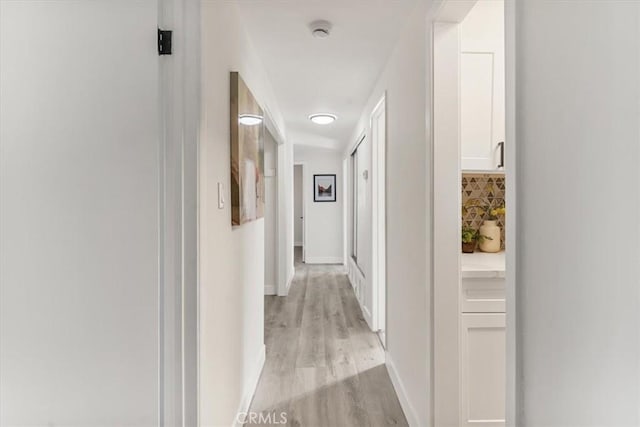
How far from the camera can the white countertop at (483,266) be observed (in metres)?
1.75

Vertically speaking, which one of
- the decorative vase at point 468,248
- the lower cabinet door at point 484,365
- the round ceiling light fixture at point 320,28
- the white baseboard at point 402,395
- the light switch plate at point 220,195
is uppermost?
the round ceiling light fixture at point 320,28

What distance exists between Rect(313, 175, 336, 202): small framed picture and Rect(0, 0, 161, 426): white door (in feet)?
20.7

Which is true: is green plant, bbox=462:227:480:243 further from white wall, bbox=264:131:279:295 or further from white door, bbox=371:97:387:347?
white wall, bbox=264:131:279:295

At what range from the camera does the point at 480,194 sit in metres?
2.43

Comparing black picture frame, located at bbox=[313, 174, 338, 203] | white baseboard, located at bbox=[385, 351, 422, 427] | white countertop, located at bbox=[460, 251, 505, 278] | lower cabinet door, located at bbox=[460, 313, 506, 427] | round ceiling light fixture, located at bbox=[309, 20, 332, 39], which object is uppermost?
round ceiling light fixture, located at bbox=[309, 20, 332, 39]

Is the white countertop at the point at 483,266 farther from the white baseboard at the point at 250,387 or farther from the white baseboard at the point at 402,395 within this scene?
the white baseboard at the point at 250,387

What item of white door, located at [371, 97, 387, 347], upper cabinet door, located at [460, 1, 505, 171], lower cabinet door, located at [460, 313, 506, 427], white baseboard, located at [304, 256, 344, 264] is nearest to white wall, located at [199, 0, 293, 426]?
lower cabinet door, located at [460, 313, 506, 427]

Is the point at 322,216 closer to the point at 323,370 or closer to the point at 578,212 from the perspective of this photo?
the point at 323,370

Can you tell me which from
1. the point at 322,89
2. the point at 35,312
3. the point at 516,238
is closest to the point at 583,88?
the point at 516,238

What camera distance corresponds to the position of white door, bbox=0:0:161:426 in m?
0.75

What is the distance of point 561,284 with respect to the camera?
775 millimetres

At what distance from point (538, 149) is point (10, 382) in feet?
4.10

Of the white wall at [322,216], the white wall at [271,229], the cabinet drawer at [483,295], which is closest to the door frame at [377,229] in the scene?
the cabinet drawer at [483,295]

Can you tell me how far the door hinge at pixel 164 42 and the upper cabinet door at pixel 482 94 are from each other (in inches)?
58.5
